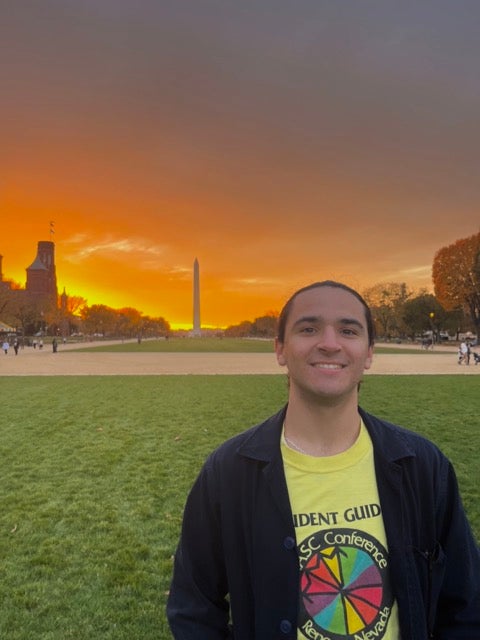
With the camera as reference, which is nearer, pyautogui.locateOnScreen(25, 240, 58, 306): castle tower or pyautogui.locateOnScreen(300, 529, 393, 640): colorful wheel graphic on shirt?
pyautogui.locateOnScreen(300, 529, 393, 640): colorful wheel graphic on shirt

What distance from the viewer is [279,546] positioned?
189 centimetres

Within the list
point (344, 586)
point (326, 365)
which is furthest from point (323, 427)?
point (344, 586)

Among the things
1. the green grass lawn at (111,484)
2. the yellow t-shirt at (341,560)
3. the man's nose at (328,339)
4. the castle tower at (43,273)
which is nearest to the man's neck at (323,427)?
the yellow t-shirt at (341,560)

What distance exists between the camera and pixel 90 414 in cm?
1295

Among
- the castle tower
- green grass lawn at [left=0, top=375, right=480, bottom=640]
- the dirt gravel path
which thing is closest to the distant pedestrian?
the dirt gravel path

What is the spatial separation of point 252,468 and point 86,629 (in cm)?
265

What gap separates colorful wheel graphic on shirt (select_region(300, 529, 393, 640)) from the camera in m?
1.87

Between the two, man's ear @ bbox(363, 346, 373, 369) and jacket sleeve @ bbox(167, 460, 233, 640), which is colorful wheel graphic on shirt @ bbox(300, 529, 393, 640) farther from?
man's ear @ bbox(363, 346, 373, 369)

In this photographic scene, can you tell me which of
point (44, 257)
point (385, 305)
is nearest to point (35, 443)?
point (385, 305)

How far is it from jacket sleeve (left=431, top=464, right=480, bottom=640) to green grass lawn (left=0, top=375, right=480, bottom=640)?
2.41 meters

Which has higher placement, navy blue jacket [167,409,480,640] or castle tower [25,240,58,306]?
castle tower [25,240,58,306]

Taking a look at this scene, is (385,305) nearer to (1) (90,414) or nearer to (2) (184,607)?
(1) (90,414)

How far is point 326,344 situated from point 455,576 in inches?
42.2

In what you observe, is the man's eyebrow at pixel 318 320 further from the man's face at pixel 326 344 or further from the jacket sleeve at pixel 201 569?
the jacket sleeve at pixel 201 569
